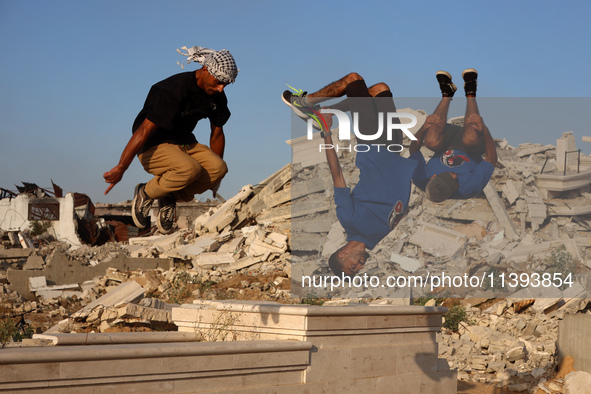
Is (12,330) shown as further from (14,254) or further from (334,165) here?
(14,254)

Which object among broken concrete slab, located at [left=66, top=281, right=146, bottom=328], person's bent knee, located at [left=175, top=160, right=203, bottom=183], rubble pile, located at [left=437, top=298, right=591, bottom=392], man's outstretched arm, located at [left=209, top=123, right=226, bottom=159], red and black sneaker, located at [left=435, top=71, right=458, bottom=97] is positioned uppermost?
red and black sneaker, located at [left=435, top=71, right=458, bottom=97]

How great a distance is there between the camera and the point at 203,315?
818 centimetres

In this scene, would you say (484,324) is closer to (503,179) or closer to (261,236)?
(503,179)

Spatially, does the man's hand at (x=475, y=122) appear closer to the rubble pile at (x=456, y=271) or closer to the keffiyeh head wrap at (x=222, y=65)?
the rubble pile at (x=456, y=271)

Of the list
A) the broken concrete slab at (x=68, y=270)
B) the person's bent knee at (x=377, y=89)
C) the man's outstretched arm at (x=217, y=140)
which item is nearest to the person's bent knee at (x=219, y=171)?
the man's outstretched arm at (x=217, y=140)

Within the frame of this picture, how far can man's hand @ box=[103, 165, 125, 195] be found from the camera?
4.32 metres

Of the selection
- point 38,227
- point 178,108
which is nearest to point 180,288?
point 178,108

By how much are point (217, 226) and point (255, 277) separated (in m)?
4.66

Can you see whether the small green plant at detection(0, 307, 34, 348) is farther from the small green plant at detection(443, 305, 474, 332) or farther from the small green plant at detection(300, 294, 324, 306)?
the small green plant at detection(443, 305, 474, 332)

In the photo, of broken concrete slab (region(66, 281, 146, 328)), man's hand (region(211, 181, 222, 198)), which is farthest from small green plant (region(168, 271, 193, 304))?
man's hand (region(211, 181, 222, 198))

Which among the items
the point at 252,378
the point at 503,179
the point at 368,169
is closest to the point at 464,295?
the point at 503,179

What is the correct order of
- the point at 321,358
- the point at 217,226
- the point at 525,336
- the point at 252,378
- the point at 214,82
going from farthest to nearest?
the point at 217,226 < the point at 525,336 < the point at 321,358 < the point at 252,378 < the point at 214,82

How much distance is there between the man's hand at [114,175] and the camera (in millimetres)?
4316

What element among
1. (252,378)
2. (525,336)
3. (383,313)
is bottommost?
(525,336)
